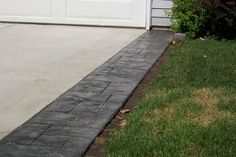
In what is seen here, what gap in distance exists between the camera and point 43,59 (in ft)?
25.8

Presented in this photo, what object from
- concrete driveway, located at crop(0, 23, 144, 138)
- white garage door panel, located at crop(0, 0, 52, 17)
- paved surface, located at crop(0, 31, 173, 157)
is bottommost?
concrete driveway, located at crop(0, 23, 144, 138)

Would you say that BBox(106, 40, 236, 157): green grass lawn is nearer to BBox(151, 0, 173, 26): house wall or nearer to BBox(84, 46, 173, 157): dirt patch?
BBox(84, 46, 173, 157): dirt patch

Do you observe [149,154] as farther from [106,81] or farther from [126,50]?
[126,50]

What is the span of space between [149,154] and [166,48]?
521cm

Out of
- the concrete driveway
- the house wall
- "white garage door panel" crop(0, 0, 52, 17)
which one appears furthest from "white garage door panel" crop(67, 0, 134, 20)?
"white garage door panel" crop(0, 0, 52, 17)

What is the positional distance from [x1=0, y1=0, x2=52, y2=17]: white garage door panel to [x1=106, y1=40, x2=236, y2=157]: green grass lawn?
5201mm

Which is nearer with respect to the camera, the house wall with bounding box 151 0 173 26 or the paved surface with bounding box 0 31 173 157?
the paved surface with bounding box 0 31 173 157

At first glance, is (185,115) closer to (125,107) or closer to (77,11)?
(125,107)

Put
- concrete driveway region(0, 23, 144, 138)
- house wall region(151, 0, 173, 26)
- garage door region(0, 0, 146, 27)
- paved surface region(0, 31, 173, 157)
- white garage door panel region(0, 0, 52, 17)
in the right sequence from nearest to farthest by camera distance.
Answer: paved surface region(0, 31, 173, 157) < concrete driveway region(0, 23, 144, 138) < house wall region(151, 0, 173, 26) < garage door region(0, 0, 146, 27) < white garage door panel region(0, 0, 52, 17)

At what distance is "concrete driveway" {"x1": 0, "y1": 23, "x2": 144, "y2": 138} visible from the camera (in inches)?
215

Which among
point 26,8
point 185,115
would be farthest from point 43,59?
point 26,8

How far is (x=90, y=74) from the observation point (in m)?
6.86

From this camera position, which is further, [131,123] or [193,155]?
[131,123]

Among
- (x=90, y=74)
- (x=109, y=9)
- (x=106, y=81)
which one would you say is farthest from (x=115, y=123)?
(x=109, y=9)
